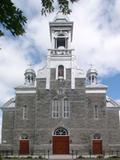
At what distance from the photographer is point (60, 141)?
41469mm

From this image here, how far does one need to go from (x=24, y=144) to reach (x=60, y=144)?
13.9 ft

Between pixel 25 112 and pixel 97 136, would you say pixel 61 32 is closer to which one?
pixel 25 112

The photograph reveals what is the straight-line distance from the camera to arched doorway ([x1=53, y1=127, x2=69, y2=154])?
41219 mm

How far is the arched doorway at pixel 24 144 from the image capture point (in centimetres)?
4147

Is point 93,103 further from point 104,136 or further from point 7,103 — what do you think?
point 7,103

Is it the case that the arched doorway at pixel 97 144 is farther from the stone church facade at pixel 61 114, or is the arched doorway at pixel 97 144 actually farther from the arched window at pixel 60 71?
the arched window at pixel 60 71

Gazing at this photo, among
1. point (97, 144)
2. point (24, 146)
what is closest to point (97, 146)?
point (97, 144)

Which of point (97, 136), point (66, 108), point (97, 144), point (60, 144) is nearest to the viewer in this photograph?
point (60, 144)

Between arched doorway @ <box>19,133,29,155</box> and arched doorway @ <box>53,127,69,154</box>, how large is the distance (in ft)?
10.6

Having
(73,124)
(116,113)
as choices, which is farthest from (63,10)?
(116,113)

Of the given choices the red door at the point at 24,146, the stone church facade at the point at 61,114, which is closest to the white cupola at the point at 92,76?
the stone church facade at the point at 61,114

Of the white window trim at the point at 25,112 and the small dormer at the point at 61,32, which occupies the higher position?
the small dormer at the point at 61,32

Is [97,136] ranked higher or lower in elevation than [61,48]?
lower

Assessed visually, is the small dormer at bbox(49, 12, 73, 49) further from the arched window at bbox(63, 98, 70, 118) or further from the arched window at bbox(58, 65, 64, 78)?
the arched window at bbox(63, 98, 70, 118)
